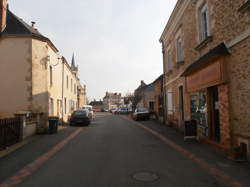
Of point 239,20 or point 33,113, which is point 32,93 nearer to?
point 33,113

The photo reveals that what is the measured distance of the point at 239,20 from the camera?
6820 mm

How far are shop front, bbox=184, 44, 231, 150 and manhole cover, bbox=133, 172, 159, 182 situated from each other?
3.43 m

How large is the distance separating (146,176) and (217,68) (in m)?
4.69

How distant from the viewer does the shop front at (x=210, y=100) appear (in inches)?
309

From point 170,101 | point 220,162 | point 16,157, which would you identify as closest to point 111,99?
point 170,101

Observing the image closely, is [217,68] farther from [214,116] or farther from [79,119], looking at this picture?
[79,119]

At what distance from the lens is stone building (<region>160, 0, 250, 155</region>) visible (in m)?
6.79

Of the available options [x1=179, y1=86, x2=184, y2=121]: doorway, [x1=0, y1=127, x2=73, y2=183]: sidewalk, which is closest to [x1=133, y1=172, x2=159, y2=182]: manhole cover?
[x1=0, y1=127, x2=73, y2=183]: sidewalk

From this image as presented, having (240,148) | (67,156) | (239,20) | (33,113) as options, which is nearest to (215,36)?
(239,20)

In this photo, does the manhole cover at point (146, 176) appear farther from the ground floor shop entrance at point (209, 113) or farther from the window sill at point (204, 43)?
the window sill at point (204, 43)

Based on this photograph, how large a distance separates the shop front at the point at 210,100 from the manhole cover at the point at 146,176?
343 centimetres

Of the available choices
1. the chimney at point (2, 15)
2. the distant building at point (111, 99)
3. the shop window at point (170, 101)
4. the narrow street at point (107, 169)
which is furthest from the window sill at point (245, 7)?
the distant building at point (111, 99)

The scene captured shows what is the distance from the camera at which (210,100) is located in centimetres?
963

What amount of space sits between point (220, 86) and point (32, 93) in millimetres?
11834
